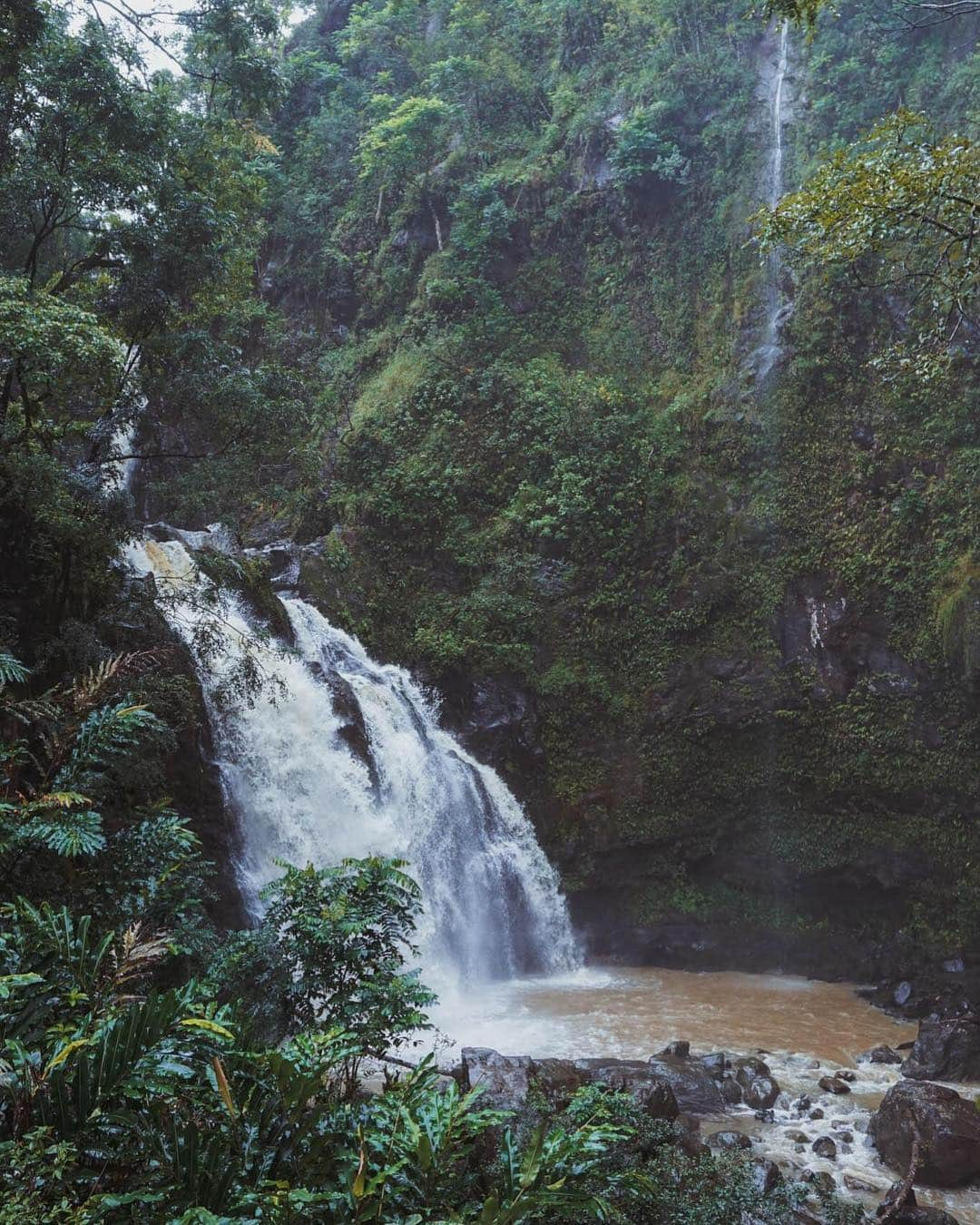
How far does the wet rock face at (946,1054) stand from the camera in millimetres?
8336

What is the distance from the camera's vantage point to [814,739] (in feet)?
38.5

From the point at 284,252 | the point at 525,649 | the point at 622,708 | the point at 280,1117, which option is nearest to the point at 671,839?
the point at 622,708

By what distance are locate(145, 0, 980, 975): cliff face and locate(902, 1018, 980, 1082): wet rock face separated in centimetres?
234

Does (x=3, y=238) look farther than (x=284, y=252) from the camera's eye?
Result: No

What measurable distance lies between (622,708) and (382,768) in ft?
13.0

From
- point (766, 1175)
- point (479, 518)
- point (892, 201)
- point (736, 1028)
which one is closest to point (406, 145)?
point (479, 518)

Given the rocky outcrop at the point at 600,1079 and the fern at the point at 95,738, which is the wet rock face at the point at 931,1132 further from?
the fern at the point at 95,738

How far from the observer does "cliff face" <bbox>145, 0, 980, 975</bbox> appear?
447 inches

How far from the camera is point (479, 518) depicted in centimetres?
1395

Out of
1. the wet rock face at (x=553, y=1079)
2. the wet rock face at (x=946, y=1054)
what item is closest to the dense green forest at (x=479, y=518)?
the wet rock face at (x=553, y=1079)

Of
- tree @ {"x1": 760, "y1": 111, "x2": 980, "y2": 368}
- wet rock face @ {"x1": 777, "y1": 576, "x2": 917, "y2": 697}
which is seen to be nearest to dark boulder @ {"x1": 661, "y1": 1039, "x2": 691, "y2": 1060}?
wet rock face @ {"x1": 777, "y1": 576, "x2": 917, "y2": 697}

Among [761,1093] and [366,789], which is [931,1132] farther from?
[366,789]

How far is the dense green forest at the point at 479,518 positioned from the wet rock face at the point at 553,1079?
0.66 metres

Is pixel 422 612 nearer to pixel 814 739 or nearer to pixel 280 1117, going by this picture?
pixel 814 739
